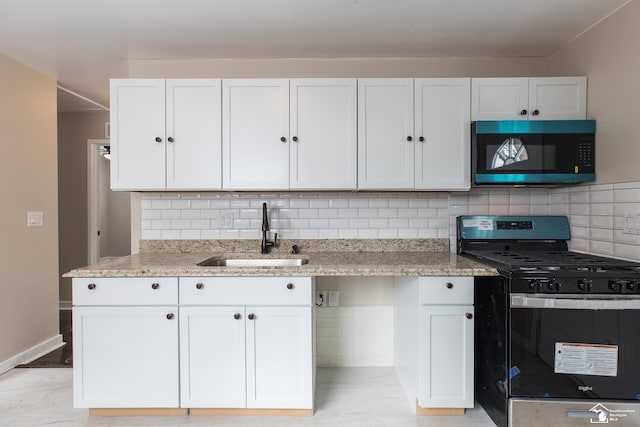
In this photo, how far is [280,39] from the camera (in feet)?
→ 7.82

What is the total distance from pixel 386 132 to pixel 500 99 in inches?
30.6

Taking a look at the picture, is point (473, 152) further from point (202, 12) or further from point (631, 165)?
point (202, 12)

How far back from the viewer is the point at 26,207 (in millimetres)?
2910

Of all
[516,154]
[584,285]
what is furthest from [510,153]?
[584,285]

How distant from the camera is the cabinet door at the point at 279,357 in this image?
6.39ft

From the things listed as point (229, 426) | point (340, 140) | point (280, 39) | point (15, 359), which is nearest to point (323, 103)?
point (340, 140)

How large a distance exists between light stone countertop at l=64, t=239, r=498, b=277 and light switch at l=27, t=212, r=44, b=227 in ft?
3.72

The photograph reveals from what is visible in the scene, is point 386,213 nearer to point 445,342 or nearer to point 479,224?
point 479,224

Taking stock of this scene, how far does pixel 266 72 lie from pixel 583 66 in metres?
2.17

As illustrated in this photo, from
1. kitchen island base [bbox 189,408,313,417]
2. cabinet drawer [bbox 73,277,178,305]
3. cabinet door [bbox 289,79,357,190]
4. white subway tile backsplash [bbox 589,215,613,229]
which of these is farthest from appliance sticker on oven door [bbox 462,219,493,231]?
cabinet drawer [bbox 73,277,178,305]

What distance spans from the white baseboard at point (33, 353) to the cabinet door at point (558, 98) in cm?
417

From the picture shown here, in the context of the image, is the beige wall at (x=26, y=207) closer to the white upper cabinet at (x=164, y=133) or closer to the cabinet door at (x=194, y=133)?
the white upper cabinet at (x=164, y=133)

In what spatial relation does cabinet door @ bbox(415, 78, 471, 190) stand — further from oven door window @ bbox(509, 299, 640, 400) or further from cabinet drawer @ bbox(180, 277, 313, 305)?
cabinet drawer @ bbox(180, 277, 313, 305)

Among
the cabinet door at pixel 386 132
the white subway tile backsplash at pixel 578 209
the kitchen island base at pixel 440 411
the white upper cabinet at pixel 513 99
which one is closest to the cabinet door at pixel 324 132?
the cabinet door at pixel 386 132
